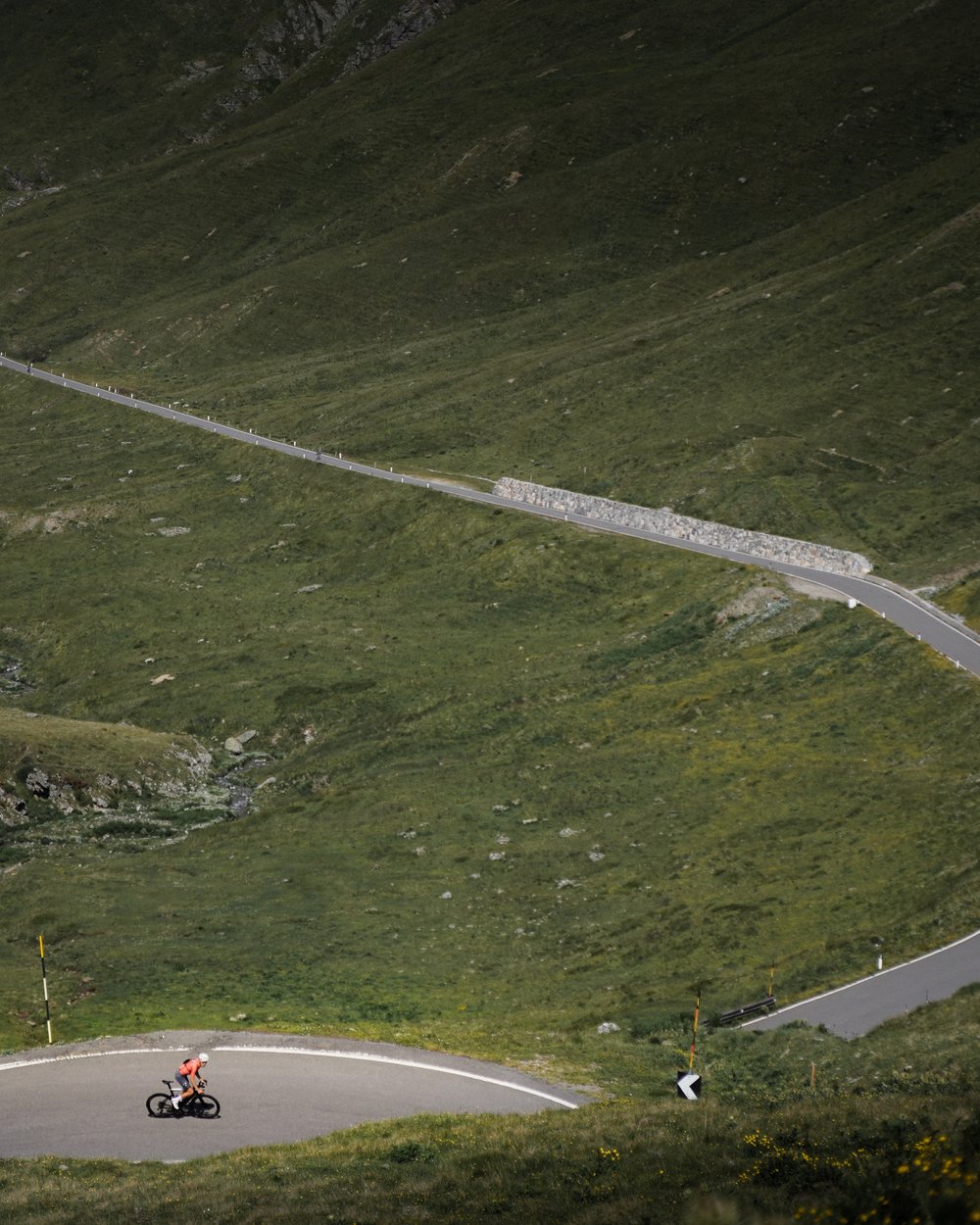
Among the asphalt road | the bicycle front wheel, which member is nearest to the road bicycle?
the bicycle front wheel

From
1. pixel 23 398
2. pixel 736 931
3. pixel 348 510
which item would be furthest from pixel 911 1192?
pixel 23 398

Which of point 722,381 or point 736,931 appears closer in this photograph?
point 736,931

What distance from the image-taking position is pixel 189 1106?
34000 mm

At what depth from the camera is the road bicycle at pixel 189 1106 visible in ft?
111

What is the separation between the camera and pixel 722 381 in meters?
132

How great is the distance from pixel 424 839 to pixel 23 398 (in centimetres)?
13378

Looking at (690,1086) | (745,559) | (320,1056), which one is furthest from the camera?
(745,559)

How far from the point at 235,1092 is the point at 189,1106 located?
1.86m

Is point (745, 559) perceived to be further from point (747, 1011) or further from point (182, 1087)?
point (182, 1087)

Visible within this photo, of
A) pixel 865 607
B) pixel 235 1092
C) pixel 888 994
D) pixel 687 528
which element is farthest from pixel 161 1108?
pixel 687 528

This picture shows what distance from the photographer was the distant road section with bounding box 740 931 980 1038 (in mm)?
40906

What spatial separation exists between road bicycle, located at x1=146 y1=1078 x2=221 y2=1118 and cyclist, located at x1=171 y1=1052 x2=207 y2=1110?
0.07 meters

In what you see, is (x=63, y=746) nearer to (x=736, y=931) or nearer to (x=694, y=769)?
(x=694, y=769)

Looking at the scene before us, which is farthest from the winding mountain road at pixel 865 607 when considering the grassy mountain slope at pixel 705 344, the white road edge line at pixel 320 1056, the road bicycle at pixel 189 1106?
the grassy mountain slope at pixel 705 344
